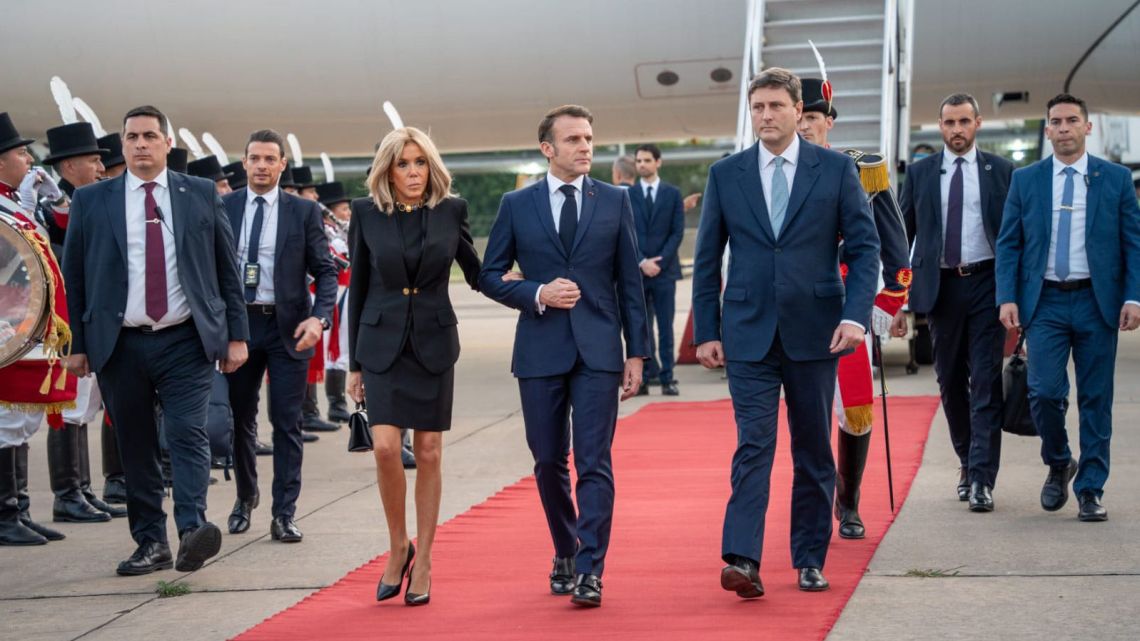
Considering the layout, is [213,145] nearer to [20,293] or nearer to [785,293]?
[20,293]

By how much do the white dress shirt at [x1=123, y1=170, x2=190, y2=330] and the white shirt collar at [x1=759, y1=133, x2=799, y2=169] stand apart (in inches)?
83.3

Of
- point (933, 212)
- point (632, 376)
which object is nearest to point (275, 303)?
point (632, 376)

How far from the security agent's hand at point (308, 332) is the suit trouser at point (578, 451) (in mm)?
1408

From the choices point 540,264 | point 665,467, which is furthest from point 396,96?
point 540,264

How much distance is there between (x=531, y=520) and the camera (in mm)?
5922

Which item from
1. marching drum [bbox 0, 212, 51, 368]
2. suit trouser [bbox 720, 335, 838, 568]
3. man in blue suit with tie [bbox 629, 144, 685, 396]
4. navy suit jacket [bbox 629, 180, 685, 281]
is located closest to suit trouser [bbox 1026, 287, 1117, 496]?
suit trouser [bbox 720, 335, 838, 568]

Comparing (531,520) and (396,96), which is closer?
(531,520)

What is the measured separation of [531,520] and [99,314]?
1845 mm

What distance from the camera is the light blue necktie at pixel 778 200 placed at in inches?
178

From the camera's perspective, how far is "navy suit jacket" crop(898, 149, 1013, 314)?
240 inches

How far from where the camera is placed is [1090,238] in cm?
Result: 571

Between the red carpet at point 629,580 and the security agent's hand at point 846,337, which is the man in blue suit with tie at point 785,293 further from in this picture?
the red carpet at point 629,580

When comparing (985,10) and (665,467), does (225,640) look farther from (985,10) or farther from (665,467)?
(985,10)

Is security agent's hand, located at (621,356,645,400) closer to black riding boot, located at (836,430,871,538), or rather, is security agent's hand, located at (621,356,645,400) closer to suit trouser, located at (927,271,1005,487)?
black riding boot, located at (836,430,871,538)
